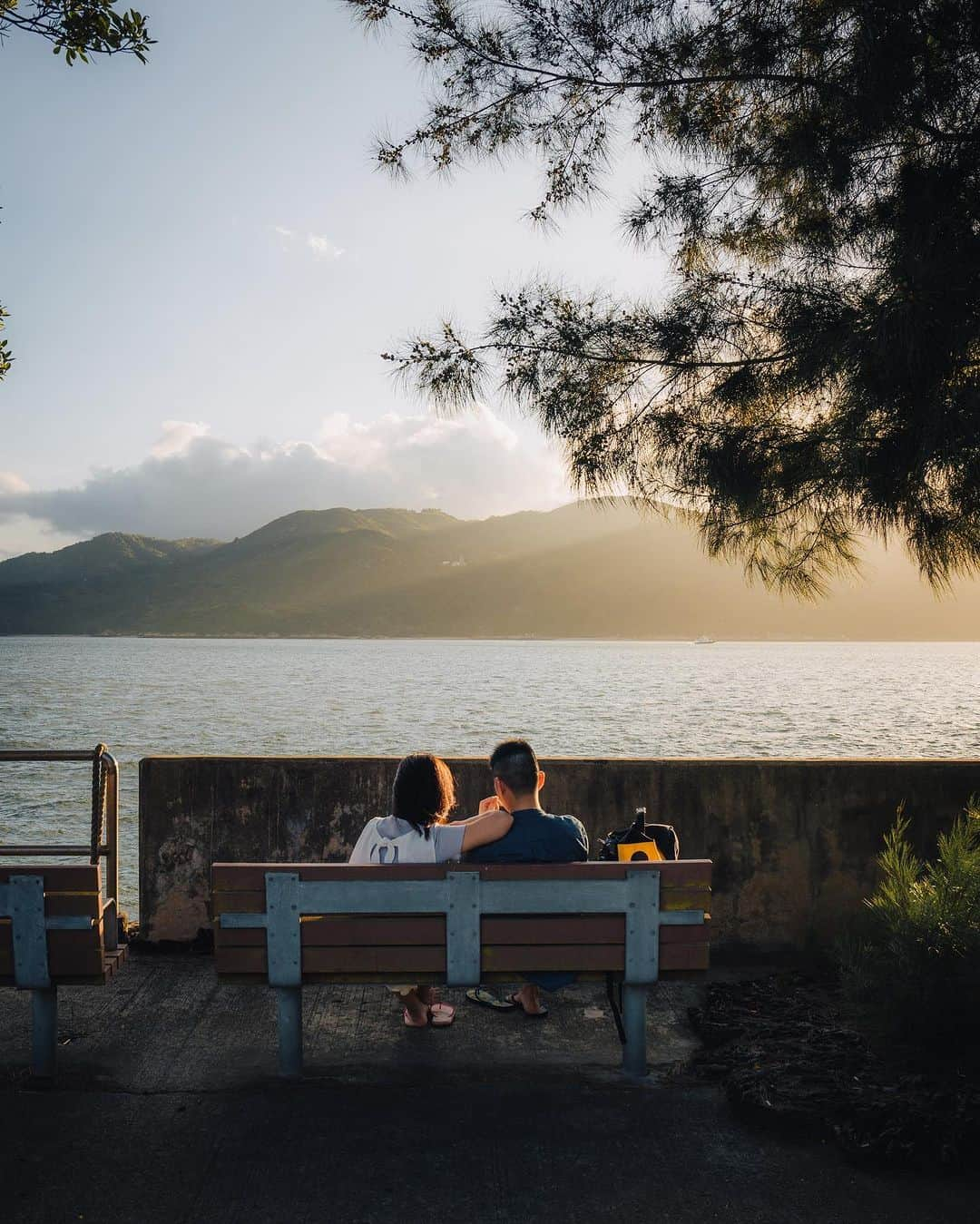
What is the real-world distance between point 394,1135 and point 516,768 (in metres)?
1.33

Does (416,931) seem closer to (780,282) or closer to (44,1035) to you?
(44,1035)

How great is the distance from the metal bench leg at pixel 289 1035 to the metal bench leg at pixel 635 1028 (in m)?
1.22

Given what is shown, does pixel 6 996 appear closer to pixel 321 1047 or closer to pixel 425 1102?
pixel 321 1047

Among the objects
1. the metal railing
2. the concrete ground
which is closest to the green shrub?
the concrete ground

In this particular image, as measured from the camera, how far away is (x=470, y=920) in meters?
3.74

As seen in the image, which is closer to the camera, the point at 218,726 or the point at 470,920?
the point at 470,920

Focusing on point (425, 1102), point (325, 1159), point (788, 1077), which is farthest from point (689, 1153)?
point (325, 1159)

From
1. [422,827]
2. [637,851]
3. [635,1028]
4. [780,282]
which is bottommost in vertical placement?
[635,1028]

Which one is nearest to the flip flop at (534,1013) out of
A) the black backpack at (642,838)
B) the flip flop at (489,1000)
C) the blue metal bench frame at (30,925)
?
the flip flop at (489,1000)

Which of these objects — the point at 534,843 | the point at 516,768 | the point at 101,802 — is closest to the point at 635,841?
the point at 534,843

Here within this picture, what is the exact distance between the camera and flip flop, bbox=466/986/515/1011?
4.57 m

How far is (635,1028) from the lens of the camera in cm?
389

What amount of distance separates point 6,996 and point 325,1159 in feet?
7.11

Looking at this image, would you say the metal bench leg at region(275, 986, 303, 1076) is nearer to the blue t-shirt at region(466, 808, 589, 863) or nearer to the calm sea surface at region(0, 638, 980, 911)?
the blue t-shirt at region(466, 808, 589, 863)
